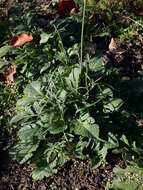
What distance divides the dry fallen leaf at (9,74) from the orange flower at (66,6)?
1.10 meters

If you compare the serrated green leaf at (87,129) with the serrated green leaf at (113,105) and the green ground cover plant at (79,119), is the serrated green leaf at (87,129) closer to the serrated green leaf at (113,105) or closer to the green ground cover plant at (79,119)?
the green ground cover plant at (79,119)

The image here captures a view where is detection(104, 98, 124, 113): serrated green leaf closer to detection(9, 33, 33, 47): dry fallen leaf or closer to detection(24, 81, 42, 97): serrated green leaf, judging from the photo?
detection(24, 81, 42, 97): serrated green leaf

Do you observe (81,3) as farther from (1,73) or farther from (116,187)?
(116,187)

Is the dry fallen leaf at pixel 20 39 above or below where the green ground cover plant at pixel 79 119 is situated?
above

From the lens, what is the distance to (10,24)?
387cm

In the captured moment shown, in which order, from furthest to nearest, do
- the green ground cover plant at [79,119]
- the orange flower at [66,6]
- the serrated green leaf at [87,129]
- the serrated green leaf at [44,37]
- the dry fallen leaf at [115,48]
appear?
the orange flower at [66,6], the dry fallen leaf at [115,48], the serrated green leaf at [44,37], the green ground cover plant at [79,119], the serrated green leaf at [87,129]

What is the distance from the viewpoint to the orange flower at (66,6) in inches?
161

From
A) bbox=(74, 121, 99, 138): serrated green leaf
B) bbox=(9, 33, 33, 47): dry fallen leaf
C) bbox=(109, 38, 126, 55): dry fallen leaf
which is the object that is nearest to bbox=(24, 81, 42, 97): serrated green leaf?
bbox=(74, 121, 99, 138): serrated green leaf

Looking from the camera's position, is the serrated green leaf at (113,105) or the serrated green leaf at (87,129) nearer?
the serrated green leaf at (87,129)

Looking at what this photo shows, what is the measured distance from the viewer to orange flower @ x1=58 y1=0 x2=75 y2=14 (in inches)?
161

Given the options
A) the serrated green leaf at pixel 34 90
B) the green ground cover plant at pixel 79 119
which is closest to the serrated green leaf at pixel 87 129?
the green ground cover plant at pixel 79 119

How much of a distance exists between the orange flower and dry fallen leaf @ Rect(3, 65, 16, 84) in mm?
1104

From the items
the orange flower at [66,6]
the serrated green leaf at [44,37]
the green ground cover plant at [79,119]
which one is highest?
the orange flower at [66,6]

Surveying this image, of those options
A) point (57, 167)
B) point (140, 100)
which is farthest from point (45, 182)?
point (140, 100)
